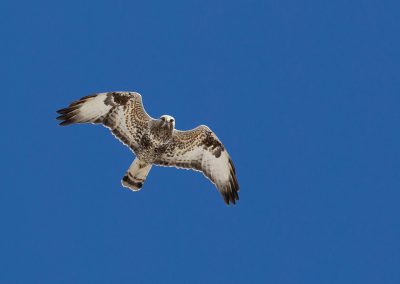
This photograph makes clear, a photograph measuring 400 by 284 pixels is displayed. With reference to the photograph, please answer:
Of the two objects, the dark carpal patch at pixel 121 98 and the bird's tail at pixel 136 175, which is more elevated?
the dark carpal patch at pixel 121 98

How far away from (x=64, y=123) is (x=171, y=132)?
7.98ft

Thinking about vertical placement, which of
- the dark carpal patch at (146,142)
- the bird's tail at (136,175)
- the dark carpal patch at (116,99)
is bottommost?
the bird's tail at (136,175)

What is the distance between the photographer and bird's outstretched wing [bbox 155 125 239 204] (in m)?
29.6

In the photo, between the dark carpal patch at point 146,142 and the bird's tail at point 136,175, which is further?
the bird's tail at point 136,175

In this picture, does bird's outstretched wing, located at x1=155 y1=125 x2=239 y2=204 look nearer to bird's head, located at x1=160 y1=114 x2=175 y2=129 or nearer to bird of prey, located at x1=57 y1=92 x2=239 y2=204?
bird of prey, located at x1=57 y1=92 x2=239 y2=204

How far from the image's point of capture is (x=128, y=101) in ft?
95.6

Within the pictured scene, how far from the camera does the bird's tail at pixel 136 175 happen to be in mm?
29500

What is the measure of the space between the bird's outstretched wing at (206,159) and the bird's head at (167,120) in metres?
0.75

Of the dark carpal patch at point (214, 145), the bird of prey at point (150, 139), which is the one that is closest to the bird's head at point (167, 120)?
the bird of prey at point (150, 139)

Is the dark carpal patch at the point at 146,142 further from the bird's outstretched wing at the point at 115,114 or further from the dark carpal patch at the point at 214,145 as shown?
the dark carpal patch at the point at 214,145

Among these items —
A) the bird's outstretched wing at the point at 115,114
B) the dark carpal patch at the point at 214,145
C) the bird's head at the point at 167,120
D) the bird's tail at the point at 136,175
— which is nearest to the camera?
the bird's head at the point at 167,120

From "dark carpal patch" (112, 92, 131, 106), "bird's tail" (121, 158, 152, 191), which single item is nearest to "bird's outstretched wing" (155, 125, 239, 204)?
"bird's tail" (121, 158, 152, 191)

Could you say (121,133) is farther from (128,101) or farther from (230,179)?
(230,179)

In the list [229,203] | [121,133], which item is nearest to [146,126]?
[121,133]
